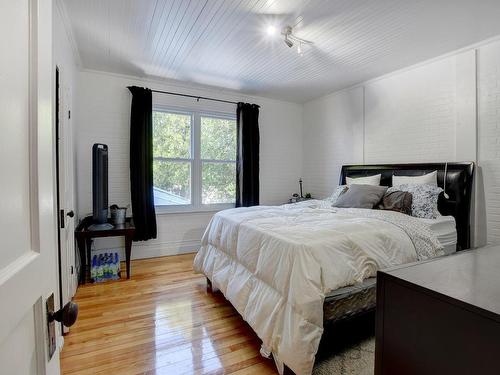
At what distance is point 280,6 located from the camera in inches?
86.5

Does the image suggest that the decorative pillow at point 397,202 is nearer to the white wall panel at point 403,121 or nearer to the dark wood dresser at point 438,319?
the white wall panel at point 403,121

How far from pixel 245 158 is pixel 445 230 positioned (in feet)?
9.36

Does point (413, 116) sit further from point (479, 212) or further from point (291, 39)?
point (291, 39)

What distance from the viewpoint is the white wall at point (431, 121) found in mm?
2738

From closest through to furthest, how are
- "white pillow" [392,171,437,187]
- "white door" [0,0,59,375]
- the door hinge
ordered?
"white door" [0,0,59,375] → the door hinge → "white pillow" [392,171,437,187]

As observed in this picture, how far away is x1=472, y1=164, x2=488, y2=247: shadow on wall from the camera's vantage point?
2793mm

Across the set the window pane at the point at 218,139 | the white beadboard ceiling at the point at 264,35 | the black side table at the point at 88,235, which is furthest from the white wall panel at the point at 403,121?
the black side table at the point at 88,235

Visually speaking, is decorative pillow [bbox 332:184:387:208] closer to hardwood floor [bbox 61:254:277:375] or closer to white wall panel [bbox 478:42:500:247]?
white wall panel [bbox 478:42:500:247]

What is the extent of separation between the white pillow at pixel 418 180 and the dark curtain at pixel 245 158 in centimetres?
212

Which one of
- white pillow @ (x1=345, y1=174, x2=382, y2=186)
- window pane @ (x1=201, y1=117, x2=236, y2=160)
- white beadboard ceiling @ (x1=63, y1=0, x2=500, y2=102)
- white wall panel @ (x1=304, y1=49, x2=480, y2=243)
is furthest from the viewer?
window pane @ (x1=201, y1=117, x2=236, y2=160)

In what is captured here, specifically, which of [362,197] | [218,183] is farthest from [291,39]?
[218,183]

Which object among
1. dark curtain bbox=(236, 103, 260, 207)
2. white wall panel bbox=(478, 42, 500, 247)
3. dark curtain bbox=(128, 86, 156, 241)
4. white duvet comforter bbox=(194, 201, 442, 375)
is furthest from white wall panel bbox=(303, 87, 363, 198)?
dark curtain bbox=(128, 86, 156, 241)

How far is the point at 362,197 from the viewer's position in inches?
119

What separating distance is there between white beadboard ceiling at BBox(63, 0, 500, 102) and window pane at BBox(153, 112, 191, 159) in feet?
1.96
